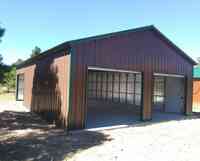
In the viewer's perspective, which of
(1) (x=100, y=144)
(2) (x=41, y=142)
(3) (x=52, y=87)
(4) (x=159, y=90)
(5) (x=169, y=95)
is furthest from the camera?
(4) (x=159, y=90)

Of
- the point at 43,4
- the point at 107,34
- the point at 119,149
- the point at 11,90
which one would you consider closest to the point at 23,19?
the point at 43,4

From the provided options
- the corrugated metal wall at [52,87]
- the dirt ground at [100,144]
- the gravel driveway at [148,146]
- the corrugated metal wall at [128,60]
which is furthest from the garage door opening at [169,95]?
the corrugated metal wall at [52,87]

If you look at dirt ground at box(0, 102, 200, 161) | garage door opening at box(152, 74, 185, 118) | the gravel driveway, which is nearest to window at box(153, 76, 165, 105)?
garage door opening at box(152, 74, 185, 118)

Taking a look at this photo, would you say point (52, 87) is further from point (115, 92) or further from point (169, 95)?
point (115, 92)

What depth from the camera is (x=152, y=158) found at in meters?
4.92

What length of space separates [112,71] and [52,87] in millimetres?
3248

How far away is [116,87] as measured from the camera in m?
17.5

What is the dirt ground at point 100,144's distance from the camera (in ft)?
16.6

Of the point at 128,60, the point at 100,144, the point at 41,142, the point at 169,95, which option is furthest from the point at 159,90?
the point at 41,142

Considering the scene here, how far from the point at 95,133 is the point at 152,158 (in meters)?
2.91

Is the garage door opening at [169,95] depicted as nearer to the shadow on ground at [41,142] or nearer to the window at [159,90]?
the window at [159,90]

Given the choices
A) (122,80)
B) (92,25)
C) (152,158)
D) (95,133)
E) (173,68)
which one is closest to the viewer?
(152,158)

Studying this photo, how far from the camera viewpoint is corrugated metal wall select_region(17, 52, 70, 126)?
8.01 meters

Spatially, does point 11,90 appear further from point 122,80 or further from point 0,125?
point 0,125
